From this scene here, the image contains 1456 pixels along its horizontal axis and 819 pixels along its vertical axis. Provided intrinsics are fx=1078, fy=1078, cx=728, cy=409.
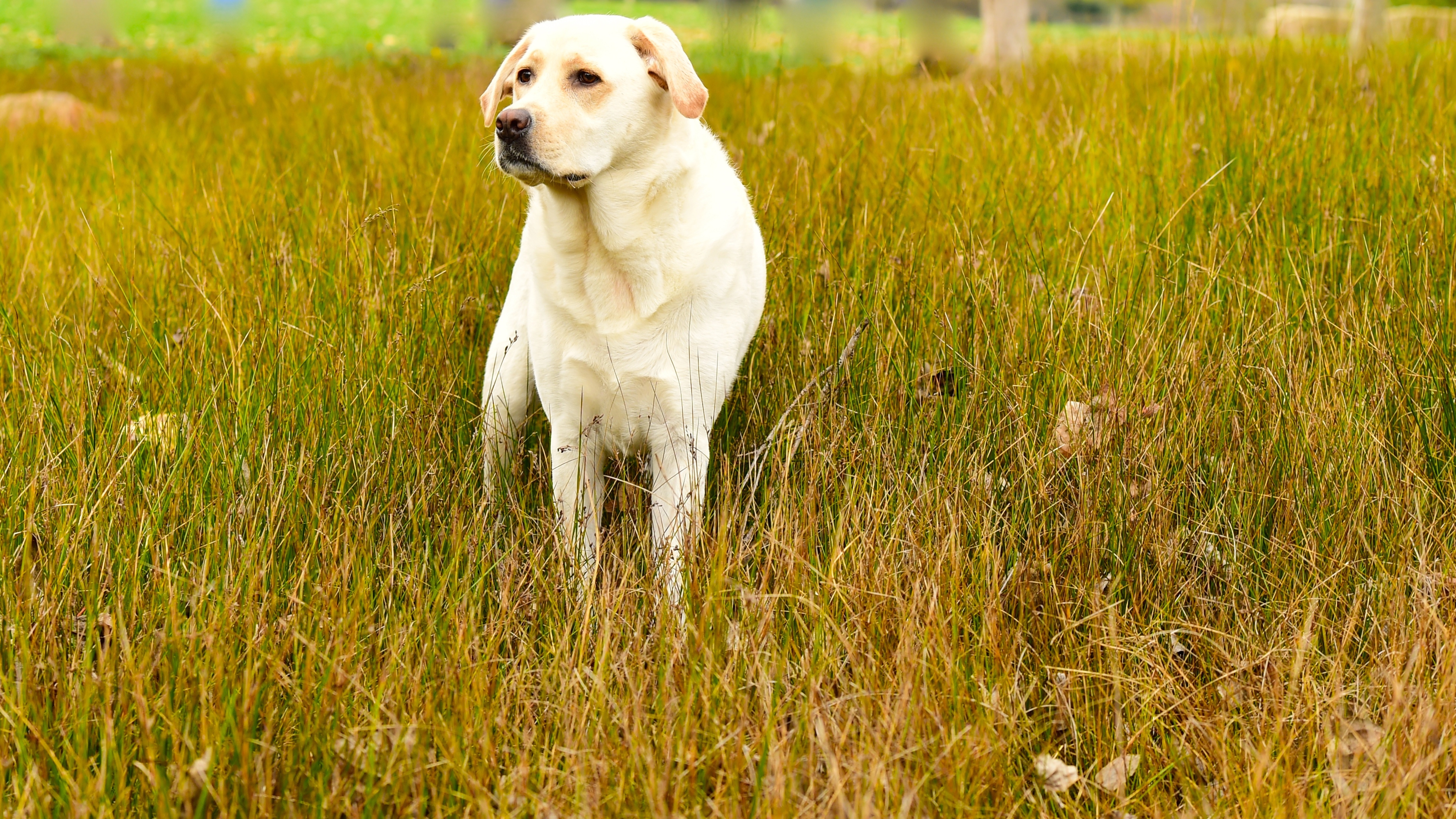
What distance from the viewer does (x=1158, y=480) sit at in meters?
2.21

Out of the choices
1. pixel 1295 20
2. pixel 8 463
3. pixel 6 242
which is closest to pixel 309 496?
pixel 8 463

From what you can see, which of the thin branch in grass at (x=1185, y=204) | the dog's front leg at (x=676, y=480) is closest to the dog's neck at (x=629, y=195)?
the dog's front leg at (x=676, y=480)

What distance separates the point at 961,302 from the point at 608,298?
Result: 109cm

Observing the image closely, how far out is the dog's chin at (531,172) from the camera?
7.34ft

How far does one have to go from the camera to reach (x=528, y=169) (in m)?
2.25

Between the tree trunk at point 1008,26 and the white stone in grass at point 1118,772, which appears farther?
the tree trunk at point 1008,26

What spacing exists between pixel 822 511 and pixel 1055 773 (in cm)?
77

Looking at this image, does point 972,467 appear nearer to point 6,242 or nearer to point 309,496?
point 309,496

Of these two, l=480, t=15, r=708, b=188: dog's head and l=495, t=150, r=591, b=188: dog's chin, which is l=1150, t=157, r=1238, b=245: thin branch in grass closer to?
l=480, t=15, r=708, b=188: dog's head

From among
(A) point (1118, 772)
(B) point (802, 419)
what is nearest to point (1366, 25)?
(B) point (802, 419)

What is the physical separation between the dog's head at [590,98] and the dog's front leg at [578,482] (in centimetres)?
58

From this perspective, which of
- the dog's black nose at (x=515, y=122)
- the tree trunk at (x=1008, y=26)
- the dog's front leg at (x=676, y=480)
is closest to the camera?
the dog's black nose at (x=515, y=122)

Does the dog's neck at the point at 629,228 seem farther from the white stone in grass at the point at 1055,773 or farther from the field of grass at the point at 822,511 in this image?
the white stone in grass at the point at 1055,773

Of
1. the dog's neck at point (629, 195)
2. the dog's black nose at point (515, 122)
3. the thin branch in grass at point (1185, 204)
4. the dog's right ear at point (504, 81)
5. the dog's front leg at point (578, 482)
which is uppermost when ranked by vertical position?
the dog's right ear at point (504, 81)
